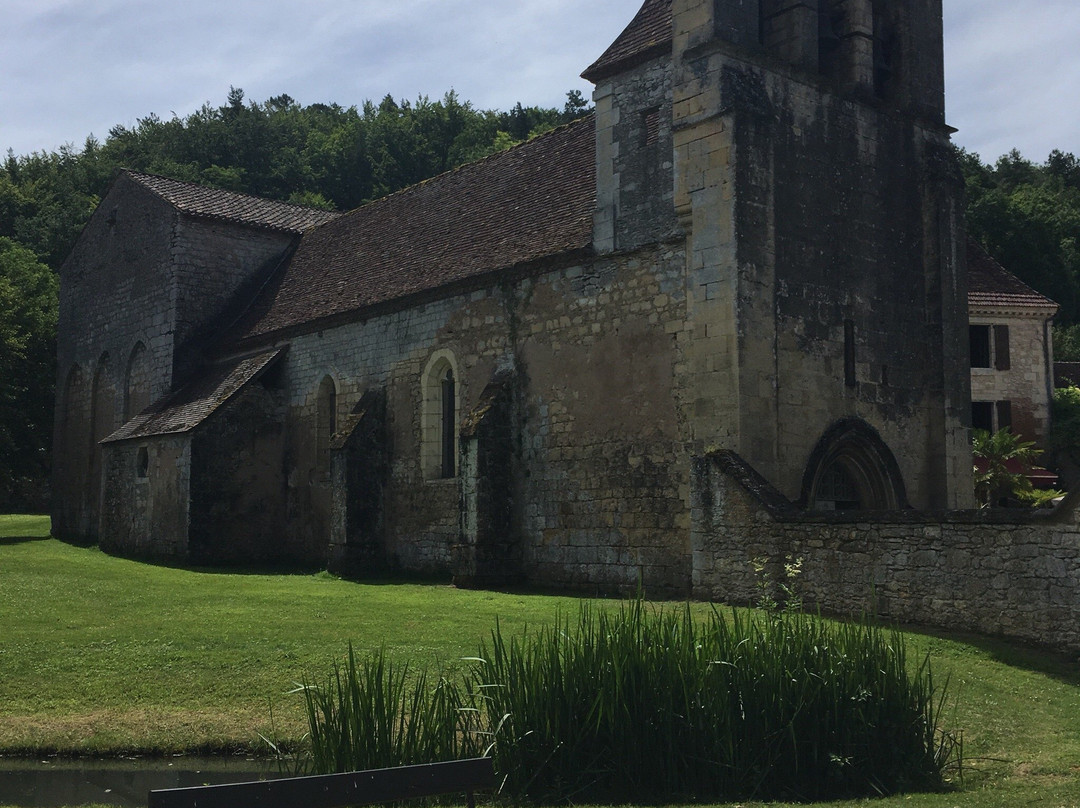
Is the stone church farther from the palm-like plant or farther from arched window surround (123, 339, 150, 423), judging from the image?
the palm-like plant

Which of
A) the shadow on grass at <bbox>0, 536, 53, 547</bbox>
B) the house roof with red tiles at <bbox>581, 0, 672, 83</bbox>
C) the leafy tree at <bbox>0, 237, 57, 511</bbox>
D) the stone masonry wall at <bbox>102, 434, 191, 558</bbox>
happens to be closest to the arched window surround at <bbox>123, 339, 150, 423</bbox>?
the stone masonry wall at <bbox>102, 434, 191, 558</bbox>

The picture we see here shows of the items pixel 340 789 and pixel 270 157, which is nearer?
pixel 340 789

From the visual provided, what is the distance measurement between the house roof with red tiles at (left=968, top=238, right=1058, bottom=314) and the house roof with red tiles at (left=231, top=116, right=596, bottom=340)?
16.9 m

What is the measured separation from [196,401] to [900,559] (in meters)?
18.6

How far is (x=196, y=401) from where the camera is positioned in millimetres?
27156

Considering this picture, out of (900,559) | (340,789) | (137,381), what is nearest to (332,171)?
(137,381)

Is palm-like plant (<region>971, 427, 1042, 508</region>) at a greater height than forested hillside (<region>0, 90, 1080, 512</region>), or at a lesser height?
lesser

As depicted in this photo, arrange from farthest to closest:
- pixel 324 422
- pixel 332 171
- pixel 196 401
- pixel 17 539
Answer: pixel 332 171
pixel 17 539
pixel 196 401
pixel 324 422

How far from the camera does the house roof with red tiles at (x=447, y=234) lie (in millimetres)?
20891

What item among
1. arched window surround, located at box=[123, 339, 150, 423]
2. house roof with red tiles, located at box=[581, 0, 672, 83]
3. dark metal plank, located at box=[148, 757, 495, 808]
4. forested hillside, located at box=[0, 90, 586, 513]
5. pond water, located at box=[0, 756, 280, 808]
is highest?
forested hillside, located at box=[0, 90, 586, 513]

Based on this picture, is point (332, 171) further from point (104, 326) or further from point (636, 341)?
point (636, 341)

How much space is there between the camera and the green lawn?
960cm

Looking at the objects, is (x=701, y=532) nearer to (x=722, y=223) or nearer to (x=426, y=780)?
(x=722, y=223)

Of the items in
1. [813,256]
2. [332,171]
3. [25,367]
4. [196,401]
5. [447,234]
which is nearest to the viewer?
[813,256]
